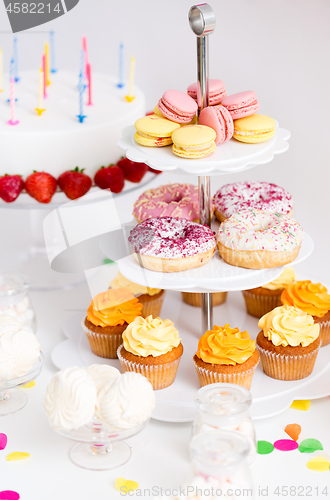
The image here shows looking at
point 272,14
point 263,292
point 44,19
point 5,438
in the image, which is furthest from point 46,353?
point 272,14

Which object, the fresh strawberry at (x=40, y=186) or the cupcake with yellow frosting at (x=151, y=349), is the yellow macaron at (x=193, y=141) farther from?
the fresh strawberry at (x=40, y=186)

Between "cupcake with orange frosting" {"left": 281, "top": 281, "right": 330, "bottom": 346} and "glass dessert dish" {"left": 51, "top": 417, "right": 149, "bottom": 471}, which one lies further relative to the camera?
"cupcake with orange frosting" {"left": 281, "top": 281, "right": 330, "bottom": 346}

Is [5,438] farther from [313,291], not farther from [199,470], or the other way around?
[313,291]

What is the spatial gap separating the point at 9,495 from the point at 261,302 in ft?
4.54

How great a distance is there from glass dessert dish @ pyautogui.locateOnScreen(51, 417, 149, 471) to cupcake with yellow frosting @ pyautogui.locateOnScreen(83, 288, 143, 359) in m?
0.51

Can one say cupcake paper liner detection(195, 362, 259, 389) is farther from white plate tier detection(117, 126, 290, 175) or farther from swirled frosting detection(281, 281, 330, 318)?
white plate tier detection(117, 126, 290, 175)

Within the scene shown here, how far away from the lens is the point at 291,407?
8.23ft

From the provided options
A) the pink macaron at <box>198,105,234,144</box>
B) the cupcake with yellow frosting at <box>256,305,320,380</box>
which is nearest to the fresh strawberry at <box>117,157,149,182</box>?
the pink macaron at <box>198,105,234,144</box>

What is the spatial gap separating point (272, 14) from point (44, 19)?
51.6 inches

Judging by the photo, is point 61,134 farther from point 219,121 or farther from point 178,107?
point 219,121

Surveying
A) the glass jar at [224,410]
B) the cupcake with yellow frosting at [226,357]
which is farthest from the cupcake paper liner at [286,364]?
the glass jar at [224,410]

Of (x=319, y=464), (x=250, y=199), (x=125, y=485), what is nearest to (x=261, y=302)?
(x=250, y=199)

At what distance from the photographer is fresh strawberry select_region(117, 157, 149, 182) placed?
3.13 meters

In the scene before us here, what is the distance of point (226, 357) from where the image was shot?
2395mm
